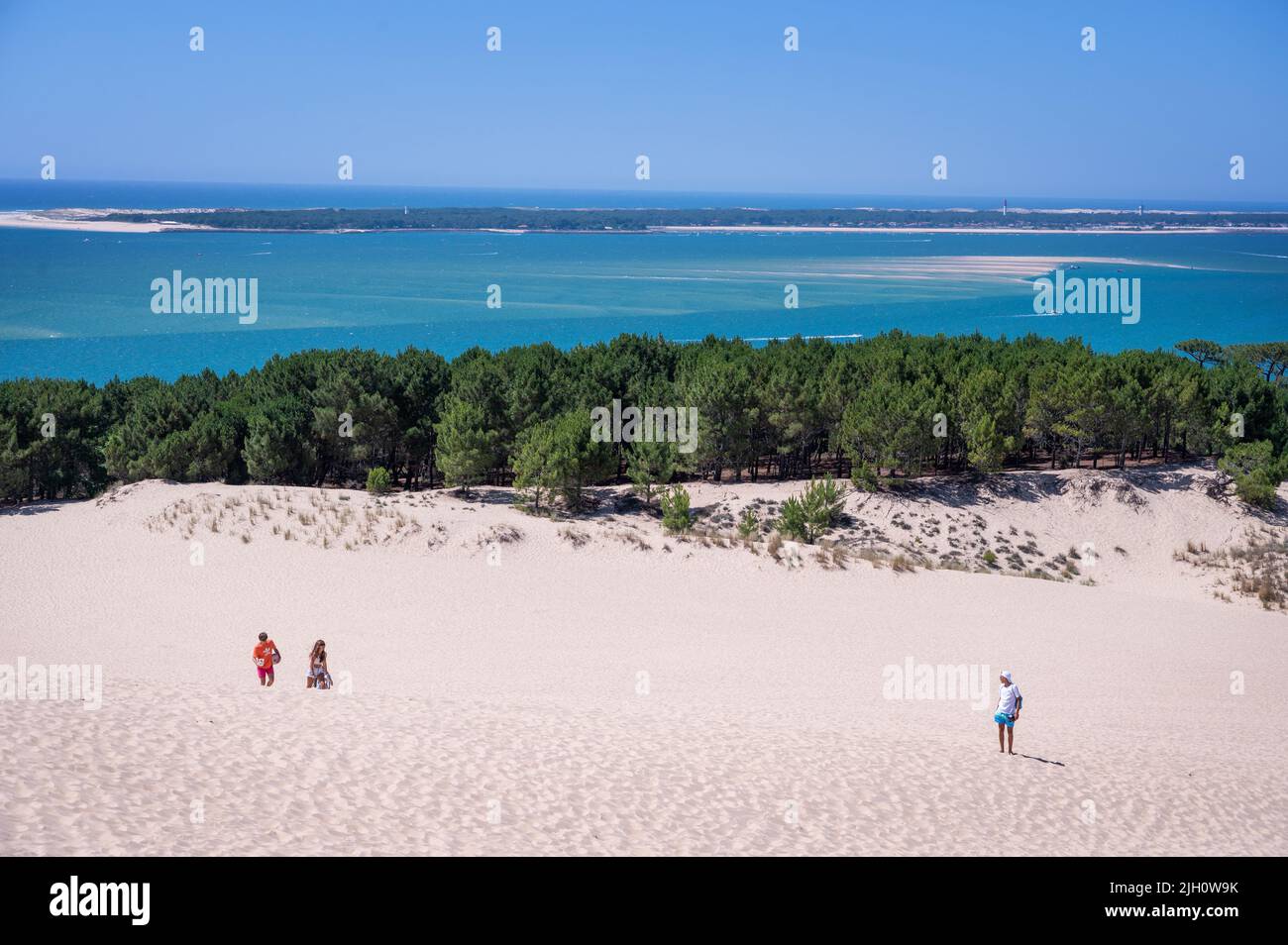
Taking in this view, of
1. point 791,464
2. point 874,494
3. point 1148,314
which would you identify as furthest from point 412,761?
point 1148,314

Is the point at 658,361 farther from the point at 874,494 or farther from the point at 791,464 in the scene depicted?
the point at 874,494

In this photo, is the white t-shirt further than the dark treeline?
No

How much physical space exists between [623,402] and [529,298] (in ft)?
256

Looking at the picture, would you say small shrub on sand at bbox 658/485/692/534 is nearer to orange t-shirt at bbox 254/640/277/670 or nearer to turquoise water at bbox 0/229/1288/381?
orange t-shirt at bbox 254/640/277/670

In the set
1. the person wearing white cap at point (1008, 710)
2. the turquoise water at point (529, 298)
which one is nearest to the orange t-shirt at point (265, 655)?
the person wearing white cap at point (1008, 710)

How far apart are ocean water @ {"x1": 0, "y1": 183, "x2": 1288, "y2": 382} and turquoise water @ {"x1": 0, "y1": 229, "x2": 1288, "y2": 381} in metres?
0.36

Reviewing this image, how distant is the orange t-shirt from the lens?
617 inches

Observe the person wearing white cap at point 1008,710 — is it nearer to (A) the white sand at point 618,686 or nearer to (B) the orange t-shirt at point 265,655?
(A) the white sand at point 618,686

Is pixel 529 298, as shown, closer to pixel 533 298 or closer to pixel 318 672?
pixel 533 298

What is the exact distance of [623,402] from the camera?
3969 centimetres

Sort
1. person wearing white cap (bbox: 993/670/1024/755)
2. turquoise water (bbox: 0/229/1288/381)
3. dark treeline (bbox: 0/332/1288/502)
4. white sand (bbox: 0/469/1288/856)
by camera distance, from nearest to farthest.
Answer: white sand (bbox: 0/469/1288/856) < person wearing white cap (bbox: 993/670/1024/755) < dark treeline (bbox: 0/332/1288/502) < turquoise water (bbox: 0/229/1288/381)

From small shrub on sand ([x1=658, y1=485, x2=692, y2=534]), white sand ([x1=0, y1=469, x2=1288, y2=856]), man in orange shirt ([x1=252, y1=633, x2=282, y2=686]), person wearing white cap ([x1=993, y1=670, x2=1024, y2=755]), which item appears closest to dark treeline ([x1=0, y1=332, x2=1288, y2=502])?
white sand ([x1=0, y1=469, x2=1288, y2=856])

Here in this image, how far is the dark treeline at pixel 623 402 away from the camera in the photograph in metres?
32.8

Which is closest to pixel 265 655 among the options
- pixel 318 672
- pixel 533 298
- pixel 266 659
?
pixel 266 659
